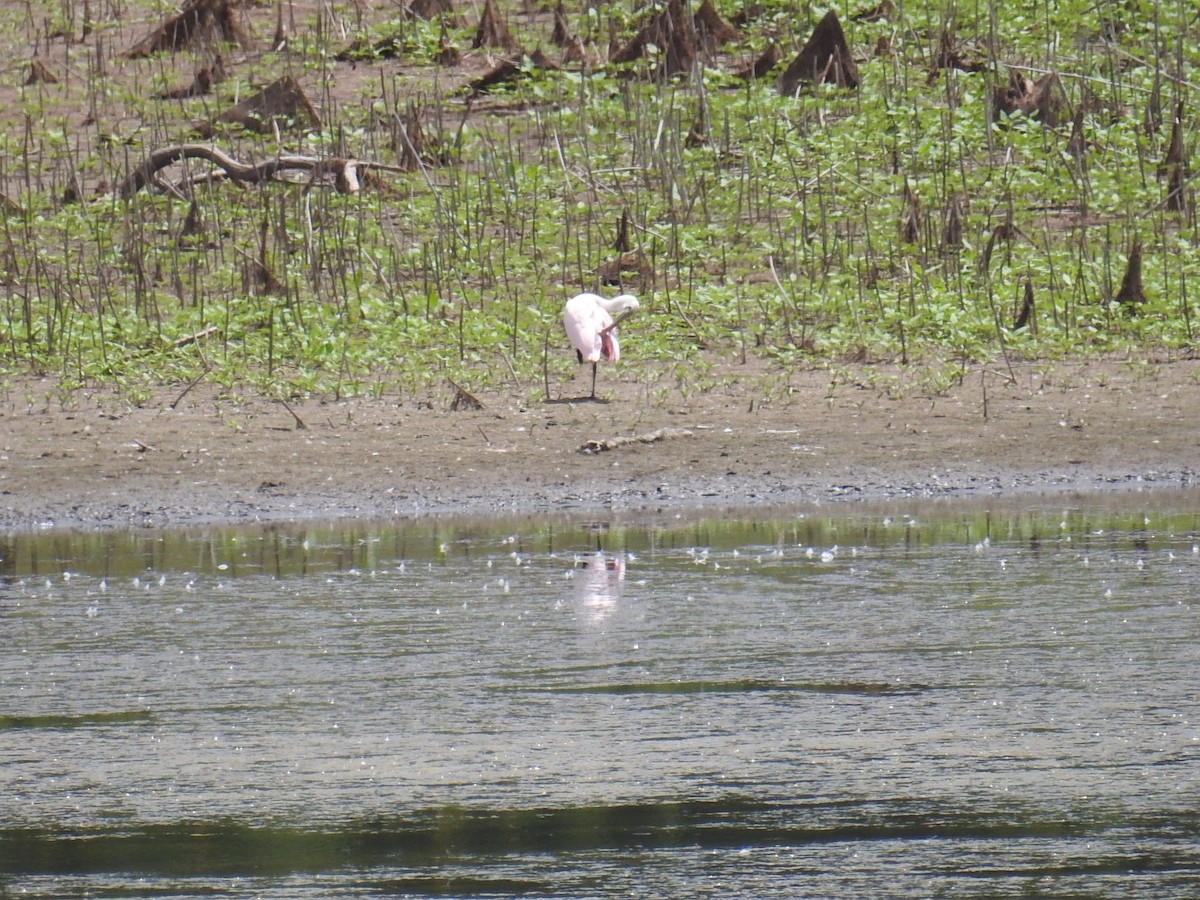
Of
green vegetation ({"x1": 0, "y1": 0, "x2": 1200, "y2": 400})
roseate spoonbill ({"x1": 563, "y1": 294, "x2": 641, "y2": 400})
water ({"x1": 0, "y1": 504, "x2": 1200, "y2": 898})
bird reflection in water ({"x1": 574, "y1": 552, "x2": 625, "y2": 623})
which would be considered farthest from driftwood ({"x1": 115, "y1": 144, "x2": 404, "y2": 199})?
bird reflection in water ({"x1": 574, "y1": 552, "x2": 625, "y2": 623})

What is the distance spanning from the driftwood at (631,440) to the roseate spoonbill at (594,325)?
101 cm

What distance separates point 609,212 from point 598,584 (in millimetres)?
9174

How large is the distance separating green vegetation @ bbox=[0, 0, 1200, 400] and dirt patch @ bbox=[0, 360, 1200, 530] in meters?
0.56

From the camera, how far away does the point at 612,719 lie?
578 centimetres

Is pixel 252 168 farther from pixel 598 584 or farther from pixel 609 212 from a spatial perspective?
pixel 598 584

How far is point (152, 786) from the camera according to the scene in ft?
17.1

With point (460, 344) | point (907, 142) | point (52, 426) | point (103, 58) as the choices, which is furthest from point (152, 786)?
point (103, 58)

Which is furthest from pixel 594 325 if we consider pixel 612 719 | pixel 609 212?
pixel 612 719

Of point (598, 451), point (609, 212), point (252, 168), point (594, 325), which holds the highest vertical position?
point (252, 168)

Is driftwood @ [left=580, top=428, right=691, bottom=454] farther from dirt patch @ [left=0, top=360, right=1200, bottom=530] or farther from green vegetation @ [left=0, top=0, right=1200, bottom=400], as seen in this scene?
green vegetation @ [left=0, top=0, right=1200, bottom=400]

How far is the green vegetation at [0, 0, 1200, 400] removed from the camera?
13602 millimetres

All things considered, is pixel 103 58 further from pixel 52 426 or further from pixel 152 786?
pixel 152 786

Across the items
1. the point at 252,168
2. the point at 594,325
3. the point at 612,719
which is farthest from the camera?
the point at 252,168

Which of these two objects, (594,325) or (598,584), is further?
(594,325)
